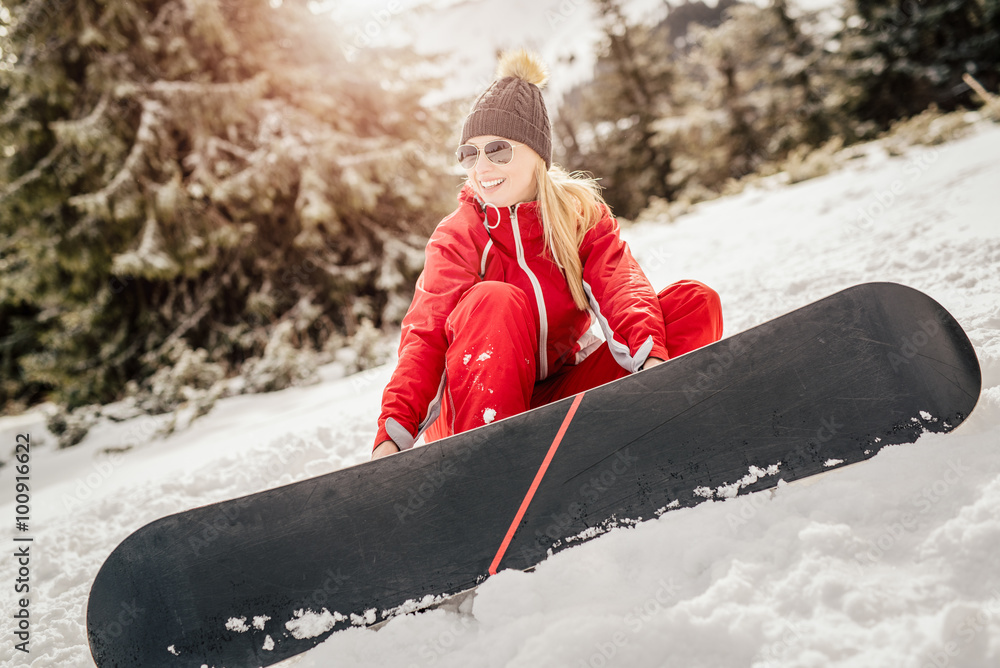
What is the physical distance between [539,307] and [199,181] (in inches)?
214

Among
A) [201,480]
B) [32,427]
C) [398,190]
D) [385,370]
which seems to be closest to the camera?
[201,480]

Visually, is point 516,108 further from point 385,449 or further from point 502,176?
point 385,449

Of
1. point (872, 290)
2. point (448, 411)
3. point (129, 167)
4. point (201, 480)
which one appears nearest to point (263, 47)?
point (129, 167)

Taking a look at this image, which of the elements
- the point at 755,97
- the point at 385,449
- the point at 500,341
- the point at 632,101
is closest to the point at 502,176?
the point at 500,341

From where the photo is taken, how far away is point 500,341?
1330 mm

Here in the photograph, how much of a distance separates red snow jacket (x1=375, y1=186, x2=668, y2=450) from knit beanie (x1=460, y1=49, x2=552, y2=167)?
8.6 inches

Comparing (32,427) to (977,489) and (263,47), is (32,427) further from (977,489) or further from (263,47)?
(977,489)

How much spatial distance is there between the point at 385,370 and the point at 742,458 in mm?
3275

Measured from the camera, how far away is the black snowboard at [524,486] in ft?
3.70

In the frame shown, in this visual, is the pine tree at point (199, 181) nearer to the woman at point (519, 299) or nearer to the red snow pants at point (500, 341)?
the woman at point (519, 299)

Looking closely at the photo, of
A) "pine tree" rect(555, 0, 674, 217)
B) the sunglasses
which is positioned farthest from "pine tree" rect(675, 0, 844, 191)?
the sunglasses

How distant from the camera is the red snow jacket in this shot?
1.37 metres

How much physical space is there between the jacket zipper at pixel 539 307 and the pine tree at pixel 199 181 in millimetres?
4341

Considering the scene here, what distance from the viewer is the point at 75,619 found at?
1521mm
